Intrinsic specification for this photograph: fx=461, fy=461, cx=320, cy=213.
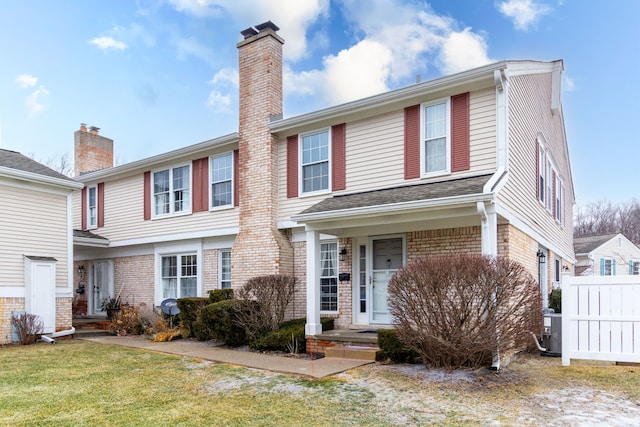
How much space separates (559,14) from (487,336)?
12306 millimetres

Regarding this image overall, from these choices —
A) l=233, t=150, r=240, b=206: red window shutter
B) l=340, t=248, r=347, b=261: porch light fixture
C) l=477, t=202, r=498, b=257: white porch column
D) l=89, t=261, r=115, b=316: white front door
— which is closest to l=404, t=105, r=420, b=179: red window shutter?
l=340, t=248, r=347, b=261: porch light fixture

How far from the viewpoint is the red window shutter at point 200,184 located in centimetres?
1343

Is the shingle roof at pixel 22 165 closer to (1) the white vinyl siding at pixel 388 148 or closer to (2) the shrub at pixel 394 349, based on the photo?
(1) the white vinyl siding at pixel 388 148

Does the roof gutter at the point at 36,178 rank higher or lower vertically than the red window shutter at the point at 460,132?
lower

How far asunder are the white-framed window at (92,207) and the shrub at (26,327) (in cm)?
596

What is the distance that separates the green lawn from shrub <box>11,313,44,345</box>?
114 inches

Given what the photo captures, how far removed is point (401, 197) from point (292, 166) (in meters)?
3.81

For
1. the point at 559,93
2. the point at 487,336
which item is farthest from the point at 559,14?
the point at 487,336

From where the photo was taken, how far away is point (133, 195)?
50.3 ft

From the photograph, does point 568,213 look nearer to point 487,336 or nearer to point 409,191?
point 409,191

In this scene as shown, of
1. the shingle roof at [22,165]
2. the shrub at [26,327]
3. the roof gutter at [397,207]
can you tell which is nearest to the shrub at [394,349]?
the roof gutter at [397,207]

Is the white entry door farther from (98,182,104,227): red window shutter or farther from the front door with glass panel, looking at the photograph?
the front door with glass panel

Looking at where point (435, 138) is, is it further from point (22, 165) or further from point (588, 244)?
point (588, 244)

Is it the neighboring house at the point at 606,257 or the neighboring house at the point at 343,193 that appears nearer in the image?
the neighboring house at the point at 343,193
